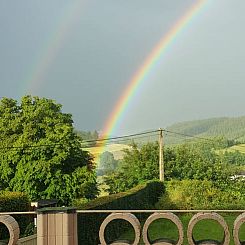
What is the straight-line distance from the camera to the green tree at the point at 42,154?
3105 centimetres

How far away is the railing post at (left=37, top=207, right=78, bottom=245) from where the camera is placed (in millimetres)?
6621

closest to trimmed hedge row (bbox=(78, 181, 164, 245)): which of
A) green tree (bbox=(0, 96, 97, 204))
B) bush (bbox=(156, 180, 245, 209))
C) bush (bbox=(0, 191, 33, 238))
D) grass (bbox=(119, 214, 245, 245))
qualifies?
grass (bbox=(119, 214, 245, 245))

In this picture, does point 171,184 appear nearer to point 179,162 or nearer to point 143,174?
point 143,174

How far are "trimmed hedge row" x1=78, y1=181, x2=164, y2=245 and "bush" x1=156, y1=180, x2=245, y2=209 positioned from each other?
0.95 meters

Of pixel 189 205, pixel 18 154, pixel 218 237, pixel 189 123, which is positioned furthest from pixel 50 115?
pixel 189 123

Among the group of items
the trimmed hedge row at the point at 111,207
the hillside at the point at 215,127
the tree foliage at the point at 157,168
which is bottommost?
the trimmed hedge row at the point at 111,207

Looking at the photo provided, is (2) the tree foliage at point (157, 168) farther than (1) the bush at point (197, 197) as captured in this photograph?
Yes

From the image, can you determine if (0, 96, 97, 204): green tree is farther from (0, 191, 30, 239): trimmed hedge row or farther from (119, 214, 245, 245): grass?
(0, 191, 30, 239): trimmed hedge row

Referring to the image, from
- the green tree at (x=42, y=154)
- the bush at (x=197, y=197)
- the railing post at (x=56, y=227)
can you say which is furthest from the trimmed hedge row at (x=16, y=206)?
the green tree at (x=42, y=154)

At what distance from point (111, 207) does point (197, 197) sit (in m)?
11.7

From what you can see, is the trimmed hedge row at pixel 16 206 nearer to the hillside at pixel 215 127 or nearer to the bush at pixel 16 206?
the bush at pixel 16 206

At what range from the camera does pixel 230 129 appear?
292 ft

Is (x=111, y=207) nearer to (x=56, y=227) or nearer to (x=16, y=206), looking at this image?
(x=16, y=206)

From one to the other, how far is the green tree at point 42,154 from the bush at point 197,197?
21.8 ft
